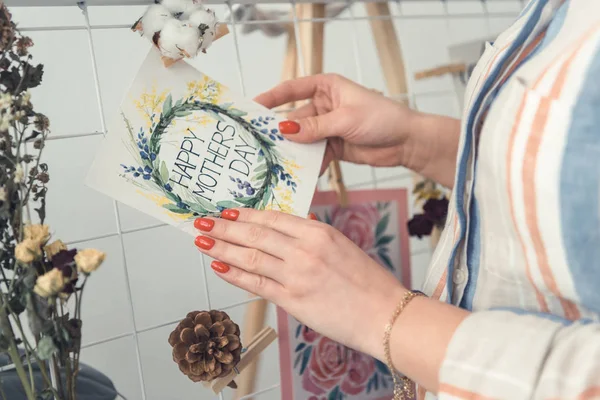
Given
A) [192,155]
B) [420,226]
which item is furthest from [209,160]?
[420,226]

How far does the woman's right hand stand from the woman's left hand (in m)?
0.19

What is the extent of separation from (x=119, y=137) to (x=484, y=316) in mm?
449

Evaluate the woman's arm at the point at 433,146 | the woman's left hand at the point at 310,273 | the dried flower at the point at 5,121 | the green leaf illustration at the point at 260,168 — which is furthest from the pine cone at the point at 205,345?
the woman's arm at the point at 433,146

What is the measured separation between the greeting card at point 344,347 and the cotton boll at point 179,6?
39 cm

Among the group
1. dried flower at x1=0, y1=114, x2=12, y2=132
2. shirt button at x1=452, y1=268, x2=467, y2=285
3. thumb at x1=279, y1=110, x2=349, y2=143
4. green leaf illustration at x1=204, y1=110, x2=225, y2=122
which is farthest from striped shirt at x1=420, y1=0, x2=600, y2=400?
dried flower at x1=0, y1=114, x2=12, y2=132

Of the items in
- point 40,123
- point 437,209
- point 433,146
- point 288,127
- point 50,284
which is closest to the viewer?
point 50,284

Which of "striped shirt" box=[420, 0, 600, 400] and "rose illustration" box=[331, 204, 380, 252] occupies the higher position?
"striped shirt" box=[420, 0, 600, 400]

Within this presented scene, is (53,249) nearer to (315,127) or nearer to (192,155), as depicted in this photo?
(192,155)

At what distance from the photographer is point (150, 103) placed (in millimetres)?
708

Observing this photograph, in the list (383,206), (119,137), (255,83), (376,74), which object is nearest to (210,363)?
(119,137)

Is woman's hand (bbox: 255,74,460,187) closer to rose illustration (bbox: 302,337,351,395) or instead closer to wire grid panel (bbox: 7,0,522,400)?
wire grid panel (bbox: 7,0,522,400)

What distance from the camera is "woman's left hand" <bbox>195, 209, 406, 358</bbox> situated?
0.61 meters

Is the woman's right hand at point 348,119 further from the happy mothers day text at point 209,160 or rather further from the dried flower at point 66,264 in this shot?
the dried flower at point 66,264

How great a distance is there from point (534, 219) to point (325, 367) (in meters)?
0.49
